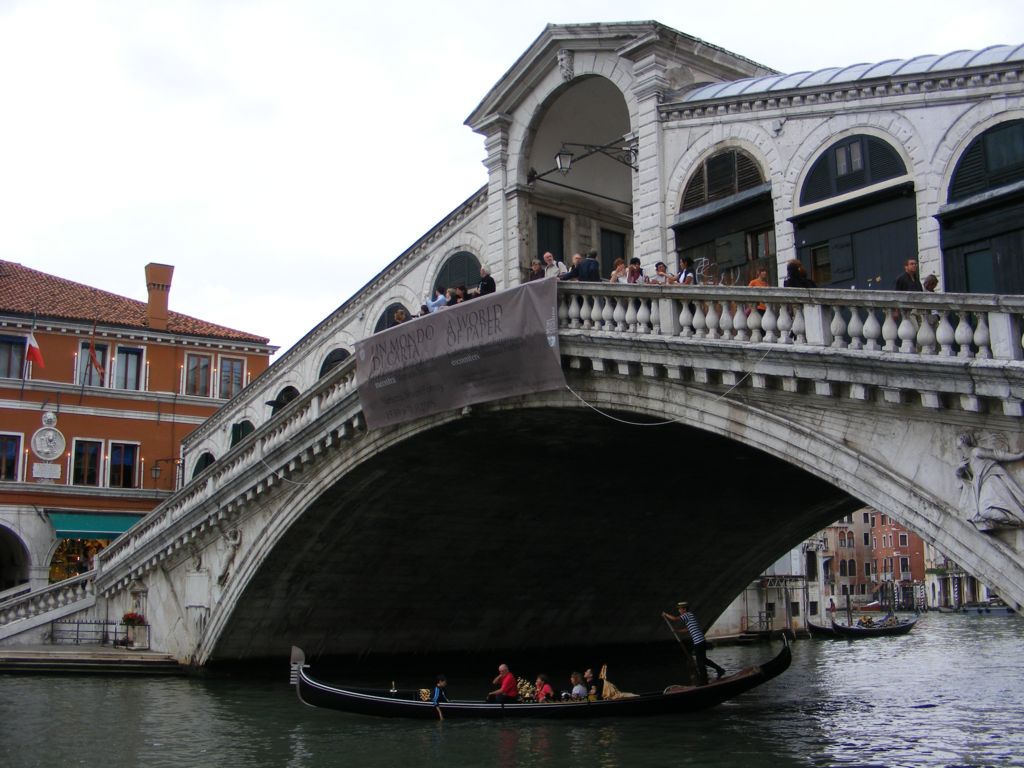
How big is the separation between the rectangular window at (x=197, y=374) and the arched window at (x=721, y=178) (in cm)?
1840

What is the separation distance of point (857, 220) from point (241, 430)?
1754cm

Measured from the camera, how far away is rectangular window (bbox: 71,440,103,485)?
2838 centimetres

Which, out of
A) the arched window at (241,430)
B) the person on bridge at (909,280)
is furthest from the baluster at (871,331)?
the arched window at (241,430)

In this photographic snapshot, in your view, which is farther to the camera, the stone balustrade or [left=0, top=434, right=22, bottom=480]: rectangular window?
[left=0, top=434, right=22, bottom=480]: rectangular window

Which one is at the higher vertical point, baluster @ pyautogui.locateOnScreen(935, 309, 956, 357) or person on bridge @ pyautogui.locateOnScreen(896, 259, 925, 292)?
person on bridge @ pyautogui.locateOnScreen(896, 259, 925, 292)

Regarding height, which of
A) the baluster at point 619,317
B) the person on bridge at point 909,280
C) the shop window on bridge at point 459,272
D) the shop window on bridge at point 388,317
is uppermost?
the shop window on bridge at point 459,272

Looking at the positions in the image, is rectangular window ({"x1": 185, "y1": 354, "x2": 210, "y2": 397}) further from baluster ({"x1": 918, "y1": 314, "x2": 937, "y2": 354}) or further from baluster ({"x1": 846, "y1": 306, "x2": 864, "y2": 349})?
baluster ({"x1": 918, "y1": 314, "x2": 937, "y2": 354})

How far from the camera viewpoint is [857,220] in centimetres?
1338

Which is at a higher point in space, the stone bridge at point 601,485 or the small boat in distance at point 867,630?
the stone bridge at point 601,485

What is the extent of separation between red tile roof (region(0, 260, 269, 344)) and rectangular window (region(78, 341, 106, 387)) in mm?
682

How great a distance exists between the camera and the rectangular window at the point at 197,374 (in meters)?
30.3

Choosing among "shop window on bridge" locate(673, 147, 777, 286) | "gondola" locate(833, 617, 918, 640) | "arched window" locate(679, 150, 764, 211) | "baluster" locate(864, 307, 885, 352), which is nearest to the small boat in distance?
"gondola" locate(833, 617, 918, 640)

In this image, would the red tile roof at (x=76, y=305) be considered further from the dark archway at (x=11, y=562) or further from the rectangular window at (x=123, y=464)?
the dark archway at (x=11, y=562)

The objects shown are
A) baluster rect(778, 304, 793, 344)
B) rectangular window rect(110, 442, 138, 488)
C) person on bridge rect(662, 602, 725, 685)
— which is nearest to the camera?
baluster rect(778, 304, 793, 344)
